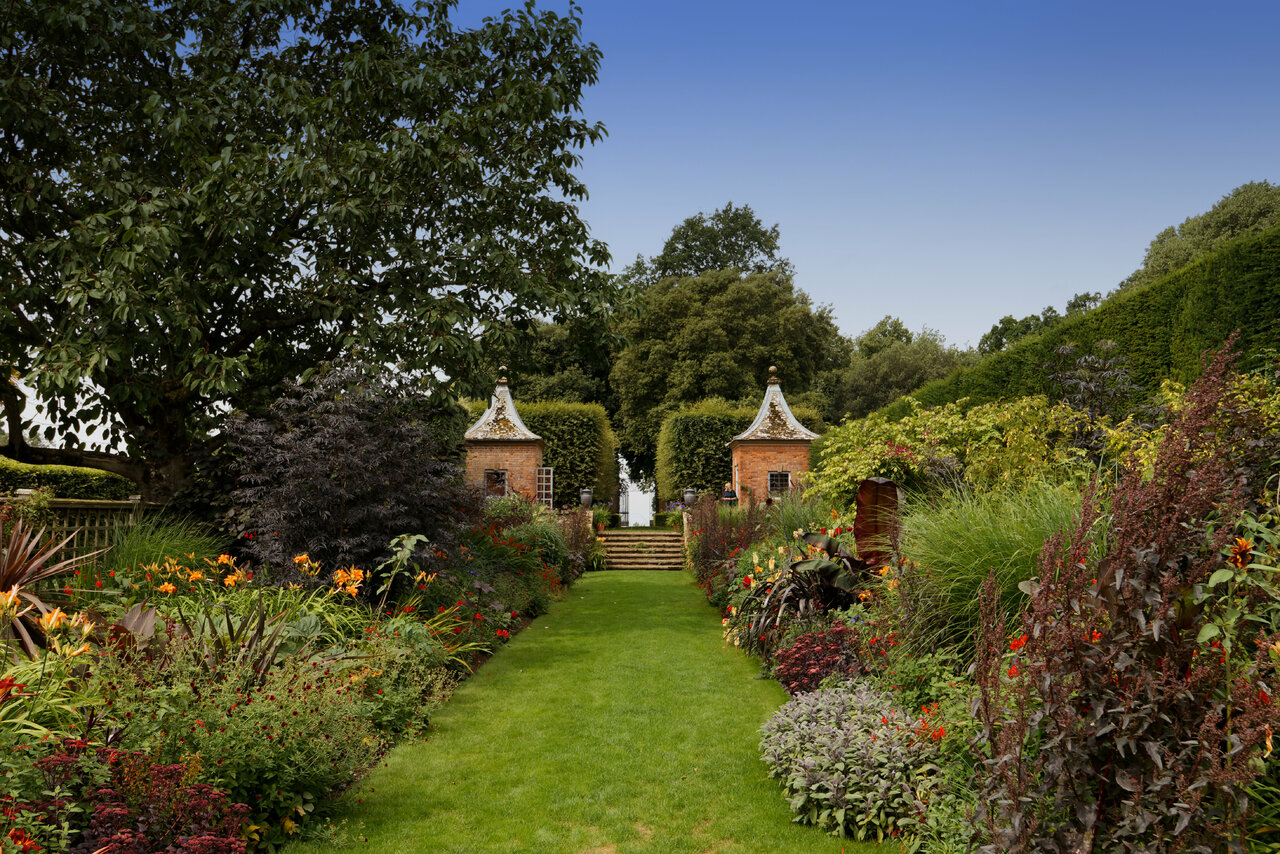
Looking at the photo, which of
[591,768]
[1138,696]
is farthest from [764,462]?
[1138,696]

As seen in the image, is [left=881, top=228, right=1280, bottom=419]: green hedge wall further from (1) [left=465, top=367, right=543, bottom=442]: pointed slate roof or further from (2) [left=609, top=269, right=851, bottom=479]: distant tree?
(2) [left=609, top=269, right=851, bottom=479]: distant tree

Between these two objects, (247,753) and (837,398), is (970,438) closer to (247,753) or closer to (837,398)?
(247,753)

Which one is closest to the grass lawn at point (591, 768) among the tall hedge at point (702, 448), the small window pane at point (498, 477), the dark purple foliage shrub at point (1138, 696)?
the dark purple foliage shrub at point (1138, 696)

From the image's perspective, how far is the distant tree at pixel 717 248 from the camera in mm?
34406

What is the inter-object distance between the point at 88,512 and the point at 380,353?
10.5 ft

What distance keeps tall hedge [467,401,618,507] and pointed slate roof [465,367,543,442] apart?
96.9 inches

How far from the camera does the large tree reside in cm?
766

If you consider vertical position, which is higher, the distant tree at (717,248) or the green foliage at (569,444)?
the distant tree at (717,248)

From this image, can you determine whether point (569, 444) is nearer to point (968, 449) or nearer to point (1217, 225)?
point (968, 449)

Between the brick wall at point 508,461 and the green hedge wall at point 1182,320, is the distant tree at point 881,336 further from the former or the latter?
the green hedge wall at point 1182,320

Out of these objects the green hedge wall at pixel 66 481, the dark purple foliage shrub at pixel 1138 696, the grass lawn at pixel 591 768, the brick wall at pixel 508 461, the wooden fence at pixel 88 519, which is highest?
the brick wall at pixel 508 461

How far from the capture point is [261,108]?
8.91 meters

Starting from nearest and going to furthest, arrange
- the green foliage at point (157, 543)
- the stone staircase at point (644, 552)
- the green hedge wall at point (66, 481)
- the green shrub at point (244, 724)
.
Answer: the green shrub at point (244, 724) < the green foliage at point (157, 543) < the green hedge wall at point (66, 481) < the stone staircase at point (644, 552)

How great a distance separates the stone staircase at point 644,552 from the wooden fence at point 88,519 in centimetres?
1088
